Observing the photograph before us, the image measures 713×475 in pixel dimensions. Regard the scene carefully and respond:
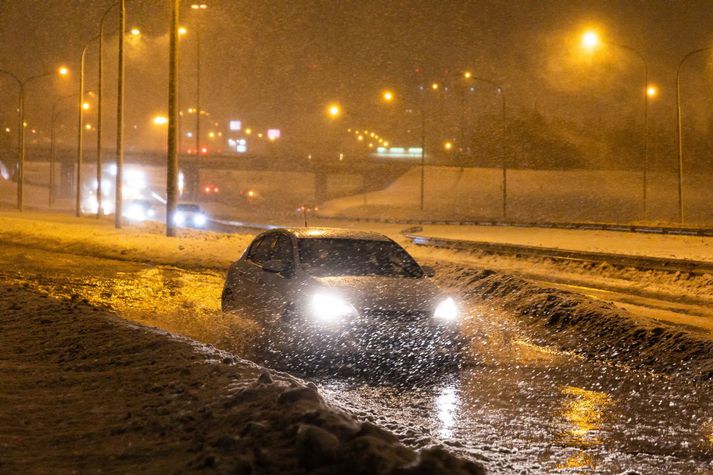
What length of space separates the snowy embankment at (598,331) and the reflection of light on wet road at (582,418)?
1566 mm

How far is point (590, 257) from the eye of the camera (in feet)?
90.1

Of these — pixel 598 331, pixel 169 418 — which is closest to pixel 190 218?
pixel 598 331

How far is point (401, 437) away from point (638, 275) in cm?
1842

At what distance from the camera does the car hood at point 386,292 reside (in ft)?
33.3

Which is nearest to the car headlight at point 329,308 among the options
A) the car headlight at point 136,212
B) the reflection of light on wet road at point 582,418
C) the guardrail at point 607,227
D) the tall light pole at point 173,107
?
the reflection of light on wet road at point 582,418

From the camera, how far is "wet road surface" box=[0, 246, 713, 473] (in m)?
6.80

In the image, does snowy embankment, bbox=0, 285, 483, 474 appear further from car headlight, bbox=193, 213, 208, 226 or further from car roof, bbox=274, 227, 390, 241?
car headlight, bbox=193, 213, 208, 226

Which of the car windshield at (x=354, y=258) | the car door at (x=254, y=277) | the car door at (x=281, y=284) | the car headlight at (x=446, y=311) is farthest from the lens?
the car door at (x=254, y=277)

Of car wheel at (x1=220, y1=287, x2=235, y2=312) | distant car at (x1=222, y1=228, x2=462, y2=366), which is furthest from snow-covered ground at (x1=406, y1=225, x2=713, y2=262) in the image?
distant car at (x1=222, y1=228, x2=462, y2=366)

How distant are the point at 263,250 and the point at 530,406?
5.55 m

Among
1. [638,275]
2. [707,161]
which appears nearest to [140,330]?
[638,275]

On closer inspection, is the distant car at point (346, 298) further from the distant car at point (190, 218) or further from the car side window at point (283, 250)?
the distant car at point (190, 218)

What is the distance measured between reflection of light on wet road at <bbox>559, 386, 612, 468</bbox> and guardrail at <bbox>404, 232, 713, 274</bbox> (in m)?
14.6

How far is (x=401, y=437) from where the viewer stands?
6844mm
